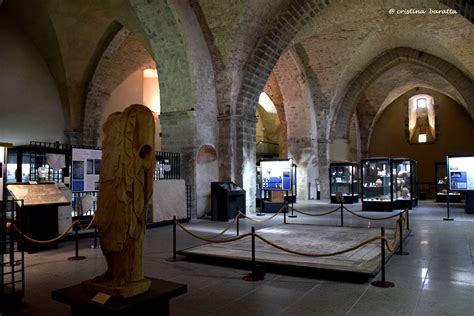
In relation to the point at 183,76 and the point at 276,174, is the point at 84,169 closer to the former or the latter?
the point at 183,76

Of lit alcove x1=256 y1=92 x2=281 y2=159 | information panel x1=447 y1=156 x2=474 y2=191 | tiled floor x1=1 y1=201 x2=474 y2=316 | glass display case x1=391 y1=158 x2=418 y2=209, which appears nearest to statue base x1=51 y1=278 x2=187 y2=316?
tiled floor x1=1 y1=201 x2=474 y2=316

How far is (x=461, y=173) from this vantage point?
41.4ft

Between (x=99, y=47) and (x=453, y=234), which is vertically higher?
(x=99, y=47)

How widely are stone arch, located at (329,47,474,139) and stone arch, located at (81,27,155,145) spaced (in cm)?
1075

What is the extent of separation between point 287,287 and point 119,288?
2.51 metres

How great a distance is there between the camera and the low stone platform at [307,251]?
543 centimetres

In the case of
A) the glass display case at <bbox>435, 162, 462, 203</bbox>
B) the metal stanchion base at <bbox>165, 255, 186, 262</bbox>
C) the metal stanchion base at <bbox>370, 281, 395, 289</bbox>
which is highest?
the glass display case at <bbox>435, 162, 462, 203</bbox>

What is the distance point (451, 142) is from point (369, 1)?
17449 millimetres

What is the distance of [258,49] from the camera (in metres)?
13.1

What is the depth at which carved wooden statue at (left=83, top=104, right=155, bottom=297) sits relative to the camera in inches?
121

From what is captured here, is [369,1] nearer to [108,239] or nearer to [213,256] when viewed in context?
[213,256]

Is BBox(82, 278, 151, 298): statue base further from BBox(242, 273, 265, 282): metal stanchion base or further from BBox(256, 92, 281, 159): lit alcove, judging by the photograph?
BBox(256, 92, 281, 159): lit alcove

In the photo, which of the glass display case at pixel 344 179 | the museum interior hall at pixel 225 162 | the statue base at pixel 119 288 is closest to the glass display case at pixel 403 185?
the museum interior hall at pixel 225 162

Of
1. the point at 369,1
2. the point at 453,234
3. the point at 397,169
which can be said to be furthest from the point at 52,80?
the point at 453,234
